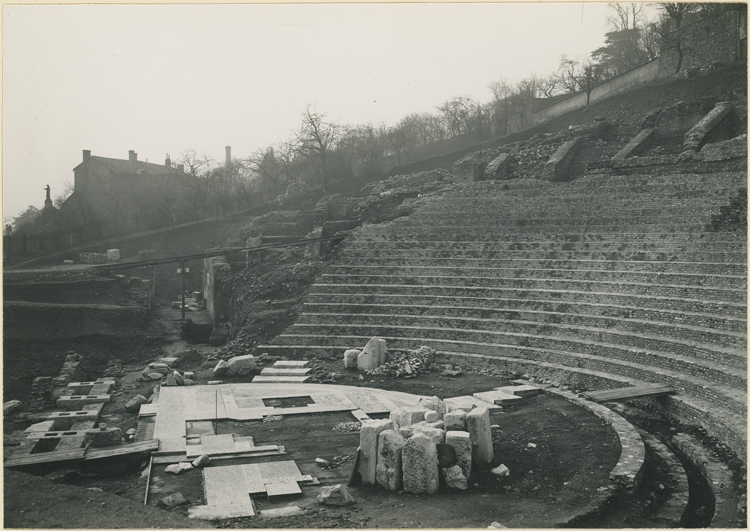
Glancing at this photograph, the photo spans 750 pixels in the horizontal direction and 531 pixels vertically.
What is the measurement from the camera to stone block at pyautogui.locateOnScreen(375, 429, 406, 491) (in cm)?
694

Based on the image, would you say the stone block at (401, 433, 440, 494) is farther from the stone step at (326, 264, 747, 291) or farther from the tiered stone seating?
the stone step at (326, 264, 747, 291)

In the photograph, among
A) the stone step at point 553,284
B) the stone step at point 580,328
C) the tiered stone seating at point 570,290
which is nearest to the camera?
the stone step at point 580,328

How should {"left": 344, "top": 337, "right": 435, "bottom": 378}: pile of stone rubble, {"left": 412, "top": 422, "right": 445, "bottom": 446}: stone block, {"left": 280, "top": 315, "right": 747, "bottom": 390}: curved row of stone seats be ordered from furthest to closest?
{"left": 344, "top": 337, "right": 435, "bottom": 378}: pile of stone rubble → {"left": 280, "top": 315, "right": 747, "bottom": 390}: curved row of stone seats → {"left": 412, "top": 422, "right": 445, "bottom": 446}: stone block

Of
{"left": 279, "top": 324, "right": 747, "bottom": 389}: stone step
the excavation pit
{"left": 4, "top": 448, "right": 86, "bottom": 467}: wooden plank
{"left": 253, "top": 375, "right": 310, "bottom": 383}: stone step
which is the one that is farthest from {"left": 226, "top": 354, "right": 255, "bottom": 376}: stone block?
{"left": 4, "top": 448, "right": 86, "bottom": 467}: wooden plank

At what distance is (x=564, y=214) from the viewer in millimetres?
16969

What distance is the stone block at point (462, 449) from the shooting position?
710 centimetres

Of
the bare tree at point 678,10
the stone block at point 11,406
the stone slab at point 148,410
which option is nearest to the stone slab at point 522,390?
the stone slab at point 148,410

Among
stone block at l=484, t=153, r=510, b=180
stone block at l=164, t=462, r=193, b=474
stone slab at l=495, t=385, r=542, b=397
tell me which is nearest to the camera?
stone block at l=164, t=462, r=193, b=474

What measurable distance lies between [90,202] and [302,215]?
12.7 metres

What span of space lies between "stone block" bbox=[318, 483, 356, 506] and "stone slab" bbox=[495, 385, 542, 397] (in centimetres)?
478

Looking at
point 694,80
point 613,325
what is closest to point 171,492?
point 613,325

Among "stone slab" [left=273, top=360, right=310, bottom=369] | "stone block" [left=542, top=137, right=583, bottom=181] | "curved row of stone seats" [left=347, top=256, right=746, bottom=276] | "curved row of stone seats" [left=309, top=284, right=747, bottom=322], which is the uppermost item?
"stone block" [left=542, top=137, right=583, bottom=181]

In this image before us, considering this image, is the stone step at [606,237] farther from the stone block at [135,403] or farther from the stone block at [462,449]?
the stone block at [135,403]

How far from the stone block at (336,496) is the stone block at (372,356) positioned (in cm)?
614
